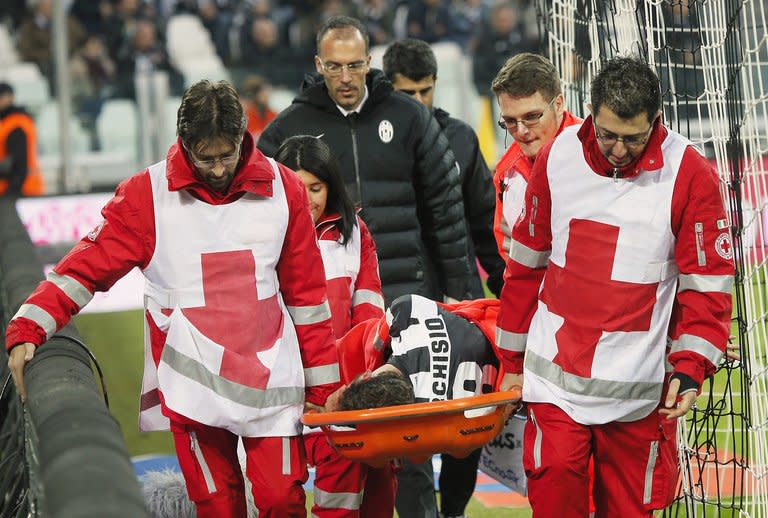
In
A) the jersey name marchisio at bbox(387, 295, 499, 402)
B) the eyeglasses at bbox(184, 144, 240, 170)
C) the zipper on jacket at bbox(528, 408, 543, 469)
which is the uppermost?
the eyeglasses at bbox(184, 144, 240, 170)

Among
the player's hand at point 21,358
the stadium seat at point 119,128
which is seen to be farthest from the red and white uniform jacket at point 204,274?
the stadium seat at point 119,128

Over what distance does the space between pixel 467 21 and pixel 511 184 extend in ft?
38.7

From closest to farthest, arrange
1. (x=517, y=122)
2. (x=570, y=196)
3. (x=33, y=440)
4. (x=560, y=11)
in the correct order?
(x=33, y=440)
(x=570, y=196)
(x=517, y=122)
(x=560, y=11)

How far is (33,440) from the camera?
11.3 ft

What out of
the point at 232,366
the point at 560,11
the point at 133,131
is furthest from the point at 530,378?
the point at 133,131

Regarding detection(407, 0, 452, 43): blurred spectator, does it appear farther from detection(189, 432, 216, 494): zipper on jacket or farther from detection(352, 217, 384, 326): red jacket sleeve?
detection(189, 432, 216, 494): zipper on jacket

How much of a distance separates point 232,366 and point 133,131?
9.44 metres

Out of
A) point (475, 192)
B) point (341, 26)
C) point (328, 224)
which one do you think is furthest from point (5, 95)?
point (328, 224)

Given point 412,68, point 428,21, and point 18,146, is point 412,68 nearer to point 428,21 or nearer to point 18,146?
point 18,146

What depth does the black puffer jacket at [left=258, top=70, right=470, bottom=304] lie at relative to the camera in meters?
5.59

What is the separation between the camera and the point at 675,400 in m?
3.86

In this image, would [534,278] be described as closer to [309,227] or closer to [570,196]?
[570,196]

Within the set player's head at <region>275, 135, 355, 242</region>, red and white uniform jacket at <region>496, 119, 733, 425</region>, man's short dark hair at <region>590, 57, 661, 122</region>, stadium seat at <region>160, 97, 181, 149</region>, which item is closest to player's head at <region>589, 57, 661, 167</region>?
man's short dark hair at <region>590, 57, 661, 122</region>

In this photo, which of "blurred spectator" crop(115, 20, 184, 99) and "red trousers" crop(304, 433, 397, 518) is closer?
"red trousers" crop(304, 433, 397, 518)
